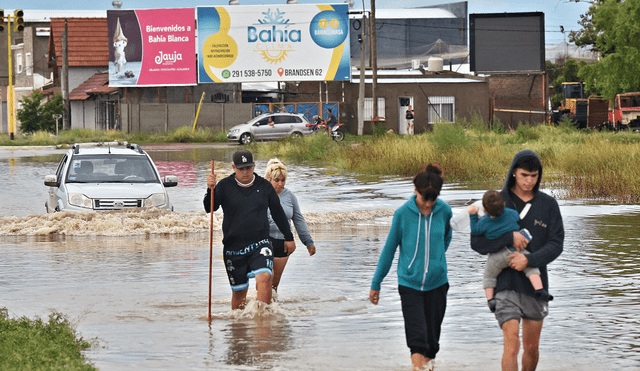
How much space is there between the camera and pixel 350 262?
16.8 meters

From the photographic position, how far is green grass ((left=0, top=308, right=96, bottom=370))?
9.16 m

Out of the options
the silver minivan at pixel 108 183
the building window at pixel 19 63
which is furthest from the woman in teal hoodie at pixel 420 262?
the building window at pixel 19 63

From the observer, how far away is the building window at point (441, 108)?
A: 7119 cm

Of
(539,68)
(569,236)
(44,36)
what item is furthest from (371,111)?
(569,236)

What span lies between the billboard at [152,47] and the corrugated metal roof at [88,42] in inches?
252

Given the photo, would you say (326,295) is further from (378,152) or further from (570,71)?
(570,71)

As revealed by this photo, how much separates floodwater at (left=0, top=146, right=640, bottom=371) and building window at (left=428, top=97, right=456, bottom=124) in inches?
1842

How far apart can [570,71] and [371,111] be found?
1028 inches

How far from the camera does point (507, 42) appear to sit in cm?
7638

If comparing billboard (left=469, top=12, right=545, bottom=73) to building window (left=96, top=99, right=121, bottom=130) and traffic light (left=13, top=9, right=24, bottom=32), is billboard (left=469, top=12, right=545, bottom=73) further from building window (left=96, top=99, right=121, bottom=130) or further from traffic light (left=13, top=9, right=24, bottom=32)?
traffic light (left=13, top=9, right=24, bottom=32)

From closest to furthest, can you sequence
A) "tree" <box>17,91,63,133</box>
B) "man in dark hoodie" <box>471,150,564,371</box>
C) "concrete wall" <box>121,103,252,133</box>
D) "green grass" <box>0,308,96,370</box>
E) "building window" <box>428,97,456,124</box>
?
1. "man in dark hoodie" <box>471,150,564,371</box>
2. "green grass" <box>0,308,96,370</box>
3. "building window" <box>428,97,456,124</box>
4. "concrete wall" <box>121,103,252,133</box>
5. "tree" <box>17,91,63,133</box>

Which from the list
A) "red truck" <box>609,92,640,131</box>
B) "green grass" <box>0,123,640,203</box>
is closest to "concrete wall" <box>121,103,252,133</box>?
"green grass" <box>0,123,640,203</box>

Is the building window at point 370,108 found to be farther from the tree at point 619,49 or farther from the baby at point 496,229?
the baby at point 496,229

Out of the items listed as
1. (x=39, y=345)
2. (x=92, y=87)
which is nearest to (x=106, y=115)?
(x=92, y=87)
